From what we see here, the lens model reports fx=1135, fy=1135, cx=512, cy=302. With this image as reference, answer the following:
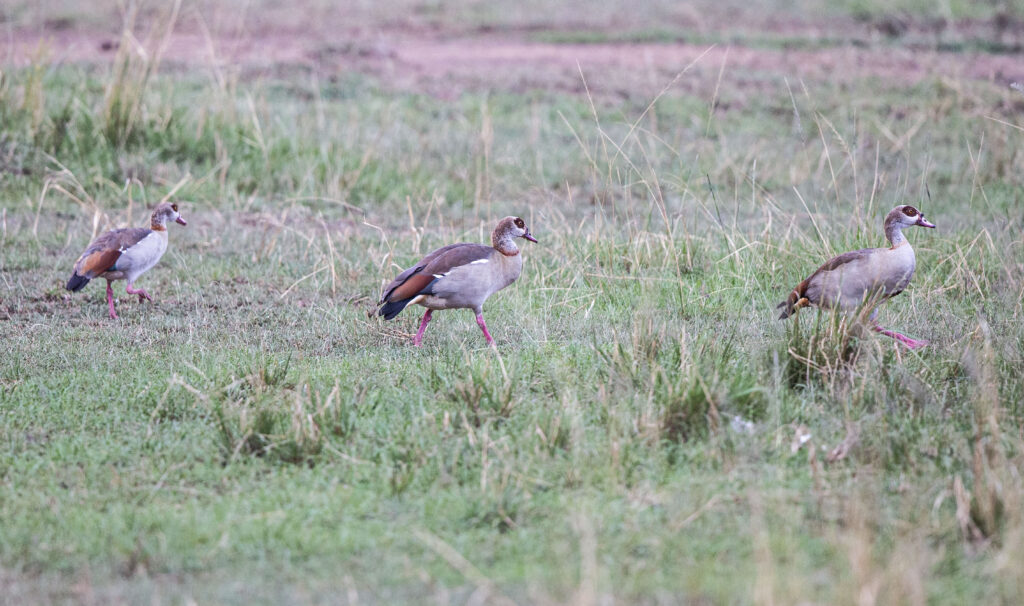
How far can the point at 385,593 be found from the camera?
11.5 feet

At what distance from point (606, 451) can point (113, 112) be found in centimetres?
710

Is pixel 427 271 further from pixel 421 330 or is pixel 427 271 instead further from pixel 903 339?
pixel 903 339

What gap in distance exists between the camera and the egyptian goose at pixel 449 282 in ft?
19.7

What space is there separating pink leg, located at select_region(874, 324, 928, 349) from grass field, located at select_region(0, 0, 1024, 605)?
0.31 ft

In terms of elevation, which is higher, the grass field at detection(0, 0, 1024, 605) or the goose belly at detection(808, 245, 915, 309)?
the goose belly at detection(808, 245, 915, 309)

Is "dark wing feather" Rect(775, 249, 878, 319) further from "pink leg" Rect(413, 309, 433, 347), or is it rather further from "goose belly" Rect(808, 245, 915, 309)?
"pink leg" Rect(413, 309, 433, 347)

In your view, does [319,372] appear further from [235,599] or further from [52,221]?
[52,221]

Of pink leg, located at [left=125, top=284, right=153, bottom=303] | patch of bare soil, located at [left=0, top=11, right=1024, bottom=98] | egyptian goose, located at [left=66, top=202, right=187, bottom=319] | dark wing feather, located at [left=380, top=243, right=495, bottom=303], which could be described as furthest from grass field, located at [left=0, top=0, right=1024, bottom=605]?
patch of bare soil, located at [left=0, top=11, right=1024, bottom=98]

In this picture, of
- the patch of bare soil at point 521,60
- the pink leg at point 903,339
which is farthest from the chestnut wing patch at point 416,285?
the patch of bare soil at point 521,60

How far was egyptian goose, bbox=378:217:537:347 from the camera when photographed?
5996 mm

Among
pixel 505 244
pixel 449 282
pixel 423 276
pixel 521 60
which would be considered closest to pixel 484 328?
pixel 449 282

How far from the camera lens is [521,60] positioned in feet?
51.3

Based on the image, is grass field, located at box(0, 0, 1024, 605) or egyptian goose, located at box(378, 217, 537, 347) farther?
egyptian goose, located at box(378, 217, 537, 347)

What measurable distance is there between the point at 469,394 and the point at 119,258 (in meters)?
2.88
